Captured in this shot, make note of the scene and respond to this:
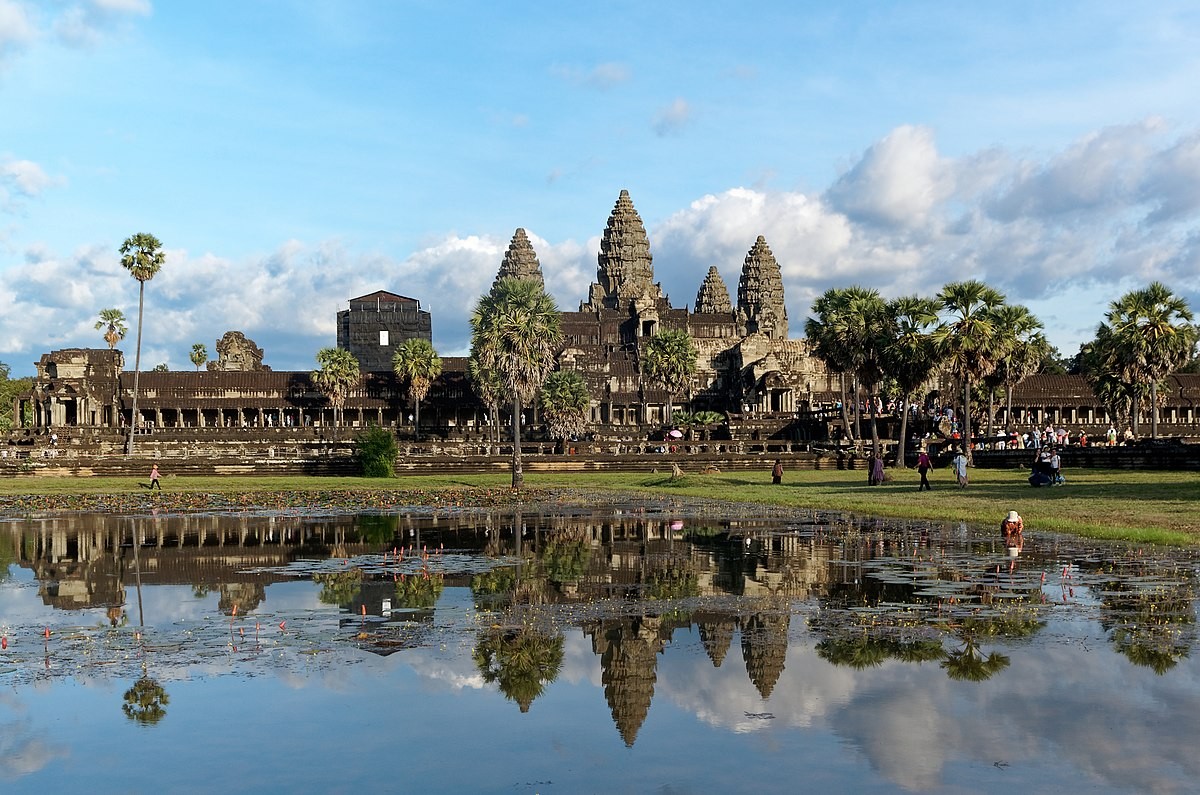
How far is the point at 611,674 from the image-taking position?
11.7m

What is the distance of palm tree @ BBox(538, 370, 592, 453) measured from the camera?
8650 centimetres

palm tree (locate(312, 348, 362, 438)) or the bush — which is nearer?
the bush

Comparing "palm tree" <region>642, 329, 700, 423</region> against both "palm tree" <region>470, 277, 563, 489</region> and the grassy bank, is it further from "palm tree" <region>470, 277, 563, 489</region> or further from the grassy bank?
"palm tree" <region>470, 277, 563, 489</region>

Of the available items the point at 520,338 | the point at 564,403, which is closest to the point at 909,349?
the point at 520,338

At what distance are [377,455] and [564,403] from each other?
29312 mm

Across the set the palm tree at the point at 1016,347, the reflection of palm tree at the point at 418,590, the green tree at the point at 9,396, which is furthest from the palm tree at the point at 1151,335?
the green tree at the point at 9,396

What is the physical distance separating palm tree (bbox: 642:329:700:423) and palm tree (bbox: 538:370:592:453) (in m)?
10.6

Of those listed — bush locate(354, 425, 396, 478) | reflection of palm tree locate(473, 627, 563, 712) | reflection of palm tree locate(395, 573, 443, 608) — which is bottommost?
reflection of palm tree locate(473, 627, 563, 712)

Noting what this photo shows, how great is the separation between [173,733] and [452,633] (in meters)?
4.43

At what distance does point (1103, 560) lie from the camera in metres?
19.7

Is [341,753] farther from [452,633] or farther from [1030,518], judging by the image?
[1030,518]

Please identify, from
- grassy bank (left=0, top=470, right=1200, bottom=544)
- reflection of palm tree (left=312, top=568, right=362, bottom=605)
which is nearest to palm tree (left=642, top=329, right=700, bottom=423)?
grassy bank (left=0, top=470, right=1200, bottom=544)

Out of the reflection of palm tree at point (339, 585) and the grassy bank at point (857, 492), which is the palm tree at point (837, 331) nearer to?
the grassy bank at point (857, 492)

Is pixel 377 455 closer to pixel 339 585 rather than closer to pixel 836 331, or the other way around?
pixel 836 331
